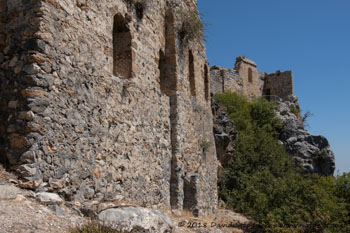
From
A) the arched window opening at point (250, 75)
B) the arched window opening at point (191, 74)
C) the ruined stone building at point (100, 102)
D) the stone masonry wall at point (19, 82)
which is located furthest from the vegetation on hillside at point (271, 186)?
the arched window opening at point (250, 75)

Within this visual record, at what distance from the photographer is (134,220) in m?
5.08

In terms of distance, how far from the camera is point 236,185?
51.0 feet

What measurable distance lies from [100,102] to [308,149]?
16323 millimetres

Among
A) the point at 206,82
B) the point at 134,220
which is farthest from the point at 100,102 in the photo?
the point at 206,82

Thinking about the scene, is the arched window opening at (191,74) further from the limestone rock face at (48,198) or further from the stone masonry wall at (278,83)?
the stone masonry wall at (278,83)

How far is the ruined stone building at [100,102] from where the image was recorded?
5.14 meters

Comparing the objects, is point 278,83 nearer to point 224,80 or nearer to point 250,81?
point 250,81

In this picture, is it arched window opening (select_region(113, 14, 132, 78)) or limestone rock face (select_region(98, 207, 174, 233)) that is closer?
limestone rock face (select_region(98, 207, 174, 233))

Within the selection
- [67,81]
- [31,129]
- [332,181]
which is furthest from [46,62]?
[332,181]

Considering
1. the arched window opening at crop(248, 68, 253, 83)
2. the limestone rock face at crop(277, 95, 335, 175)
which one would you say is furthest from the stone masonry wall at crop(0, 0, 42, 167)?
the arched window opening at crop(248, 68, 253, 83)

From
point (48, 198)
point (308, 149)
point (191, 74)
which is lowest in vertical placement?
point (48, 198)

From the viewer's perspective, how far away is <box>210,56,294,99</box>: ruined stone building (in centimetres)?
2553

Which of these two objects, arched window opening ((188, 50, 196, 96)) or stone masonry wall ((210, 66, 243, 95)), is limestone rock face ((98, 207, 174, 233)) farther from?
stone masonry wall ((210, 66, 243, 95))

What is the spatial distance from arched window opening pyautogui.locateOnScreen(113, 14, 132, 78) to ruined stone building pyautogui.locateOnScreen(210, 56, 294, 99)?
16.2 metres
